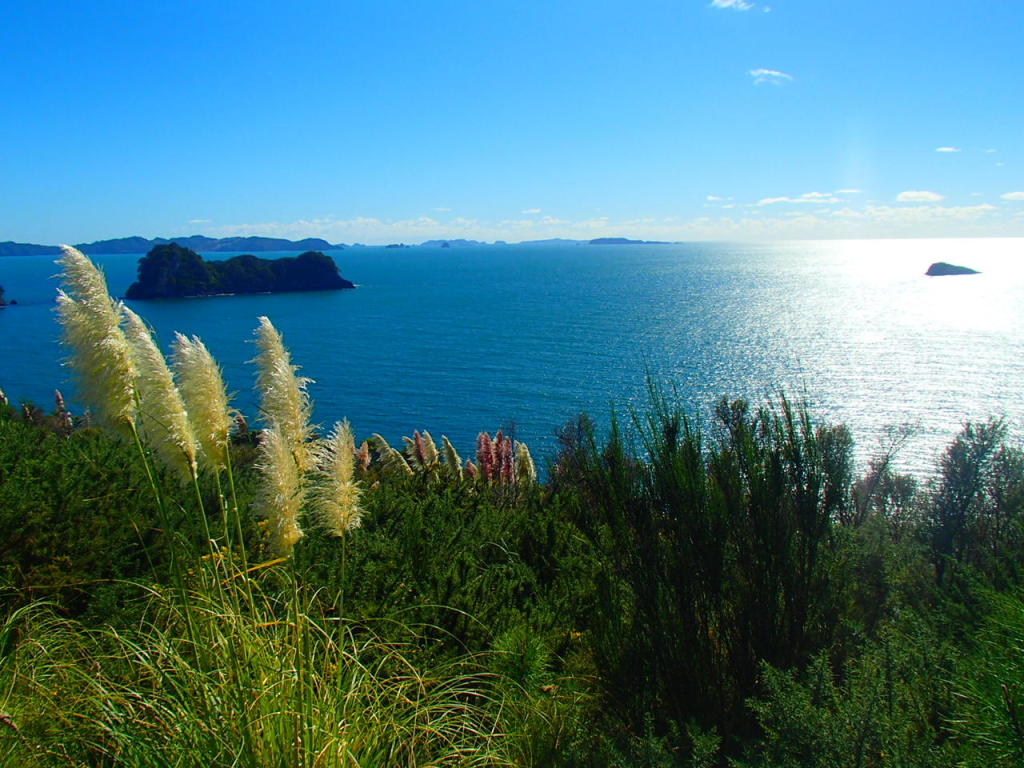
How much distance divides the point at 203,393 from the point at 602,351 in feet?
172

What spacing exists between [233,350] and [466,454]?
3264 centimetres

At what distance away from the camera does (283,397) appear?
8.10 ft

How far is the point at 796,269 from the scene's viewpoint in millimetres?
147875

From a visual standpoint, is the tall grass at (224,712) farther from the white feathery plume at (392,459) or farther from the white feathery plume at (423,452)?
the white feathery plume at (423,452)

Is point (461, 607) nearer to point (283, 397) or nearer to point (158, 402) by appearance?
point (283, 397)

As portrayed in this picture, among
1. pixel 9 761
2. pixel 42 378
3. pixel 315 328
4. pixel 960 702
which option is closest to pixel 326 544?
pixel 9 761

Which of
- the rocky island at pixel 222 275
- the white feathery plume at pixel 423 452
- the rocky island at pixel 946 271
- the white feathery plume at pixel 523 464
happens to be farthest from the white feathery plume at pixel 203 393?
the rocky island at pixel 946 271

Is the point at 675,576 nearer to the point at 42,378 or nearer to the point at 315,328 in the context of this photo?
the point at 42,378

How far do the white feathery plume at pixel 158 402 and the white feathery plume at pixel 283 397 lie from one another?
0.29 metres

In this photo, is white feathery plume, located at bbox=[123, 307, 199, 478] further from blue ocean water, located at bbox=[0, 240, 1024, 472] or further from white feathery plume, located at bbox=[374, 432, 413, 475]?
blue ocean water, located at bbox=[0, 240, 1024, 472]

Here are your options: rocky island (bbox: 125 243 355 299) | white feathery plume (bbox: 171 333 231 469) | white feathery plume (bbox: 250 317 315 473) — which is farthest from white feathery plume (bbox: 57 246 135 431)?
rocky island (bbox: 125 243 355 299)

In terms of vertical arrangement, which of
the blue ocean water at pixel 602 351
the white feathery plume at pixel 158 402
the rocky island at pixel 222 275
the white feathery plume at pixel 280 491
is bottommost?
the blue ocean water at pixel 602 351

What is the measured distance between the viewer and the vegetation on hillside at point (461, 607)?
2.43m

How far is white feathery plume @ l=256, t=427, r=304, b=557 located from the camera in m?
2.38
